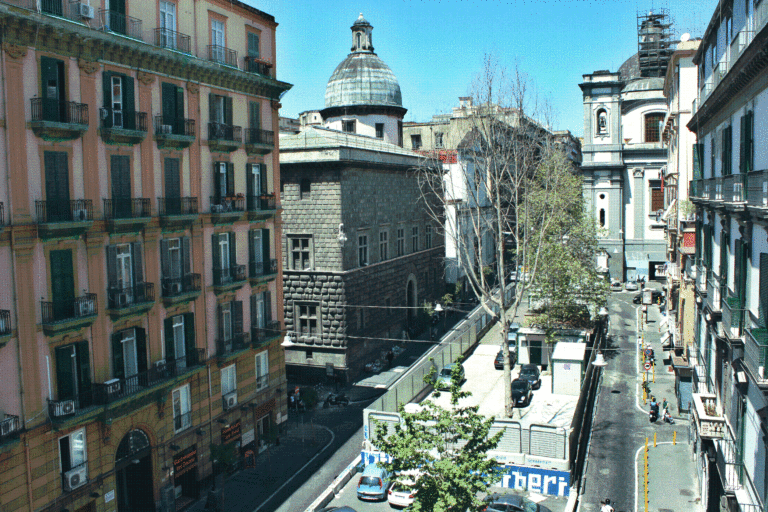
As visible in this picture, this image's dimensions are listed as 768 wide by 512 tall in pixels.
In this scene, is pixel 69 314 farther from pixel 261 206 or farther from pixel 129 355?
pixel 261 206

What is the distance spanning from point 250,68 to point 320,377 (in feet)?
65.9

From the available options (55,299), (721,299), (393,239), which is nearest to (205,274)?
(55,299)

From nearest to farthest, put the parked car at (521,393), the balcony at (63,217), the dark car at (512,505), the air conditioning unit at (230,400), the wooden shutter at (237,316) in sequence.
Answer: the balcony at (63,217) < the dark car at (512,505) < the air conditioning unit at (230,400) < the wooden shutter at (237,316) < the parked car at (521,393)

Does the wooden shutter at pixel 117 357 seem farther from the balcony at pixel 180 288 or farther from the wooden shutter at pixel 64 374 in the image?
the balcony at pixel 180 288

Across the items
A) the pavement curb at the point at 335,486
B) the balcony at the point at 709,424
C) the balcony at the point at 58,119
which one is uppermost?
the balcony at the point at 58,119

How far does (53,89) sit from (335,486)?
17.7 metres

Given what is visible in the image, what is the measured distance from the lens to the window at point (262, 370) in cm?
3272

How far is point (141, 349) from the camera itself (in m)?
25.5

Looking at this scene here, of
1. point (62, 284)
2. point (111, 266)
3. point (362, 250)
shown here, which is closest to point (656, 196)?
point (362, 250)

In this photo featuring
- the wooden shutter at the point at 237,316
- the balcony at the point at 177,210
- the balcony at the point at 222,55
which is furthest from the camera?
the wooden shutter at the point at 237,316

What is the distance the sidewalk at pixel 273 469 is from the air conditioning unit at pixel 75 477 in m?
5.45

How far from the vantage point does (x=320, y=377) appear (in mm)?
43531

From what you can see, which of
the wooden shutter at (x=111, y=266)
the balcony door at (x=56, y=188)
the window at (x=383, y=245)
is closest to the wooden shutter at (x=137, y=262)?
the wooden shutter at (x=111, y=266)

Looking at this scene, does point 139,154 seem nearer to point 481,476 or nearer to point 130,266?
point 130,266
